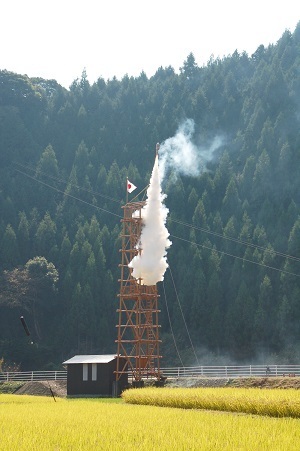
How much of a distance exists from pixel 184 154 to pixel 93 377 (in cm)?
7322

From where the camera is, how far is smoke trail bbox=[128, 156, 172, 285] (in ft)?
187

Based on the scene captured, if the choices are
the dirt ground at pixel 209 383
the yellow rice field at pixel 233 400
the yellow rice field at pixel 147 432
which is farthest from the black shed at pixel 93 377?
the yellow rice field at pixel 147 432

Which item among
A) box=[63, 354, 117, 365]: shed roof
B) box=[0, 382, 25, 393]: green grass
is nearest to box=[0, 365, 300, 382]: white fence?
box=[0, 382, 25, 393]: green grass

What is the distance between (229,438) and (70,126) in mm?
127021

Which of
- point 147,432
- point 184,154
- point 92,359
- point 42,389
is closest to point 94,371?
point 92,359

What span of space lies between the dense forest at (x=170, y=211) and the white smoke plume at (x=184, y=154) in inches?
53.1

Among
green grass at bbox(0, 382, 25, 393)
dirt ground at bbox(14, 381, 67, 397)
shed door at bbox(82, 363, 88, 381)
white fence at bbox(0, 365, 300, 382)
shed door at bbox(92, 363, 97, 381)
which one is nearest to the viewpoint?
white fence at bbox(0, 365, 300, 382)

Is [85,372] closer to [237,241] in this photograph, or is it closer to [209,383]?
[209,383]

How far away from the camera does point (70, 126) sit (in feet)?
479

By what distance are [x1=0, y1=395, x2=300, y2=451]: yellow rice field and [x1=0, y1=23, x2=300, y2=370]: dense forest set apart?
190ft

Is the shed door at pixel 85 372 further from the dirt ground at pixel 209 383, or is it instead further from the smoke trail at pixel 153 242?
the smoke trail at pixel 153 242

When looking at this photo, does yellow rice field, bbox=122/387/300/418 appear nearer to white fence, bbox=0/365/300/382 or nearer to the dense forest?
white fence, bbox=0/365/300/382

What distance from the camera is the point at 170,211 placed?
115m

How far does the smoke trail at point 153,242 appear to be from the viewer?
A: 187 feet
